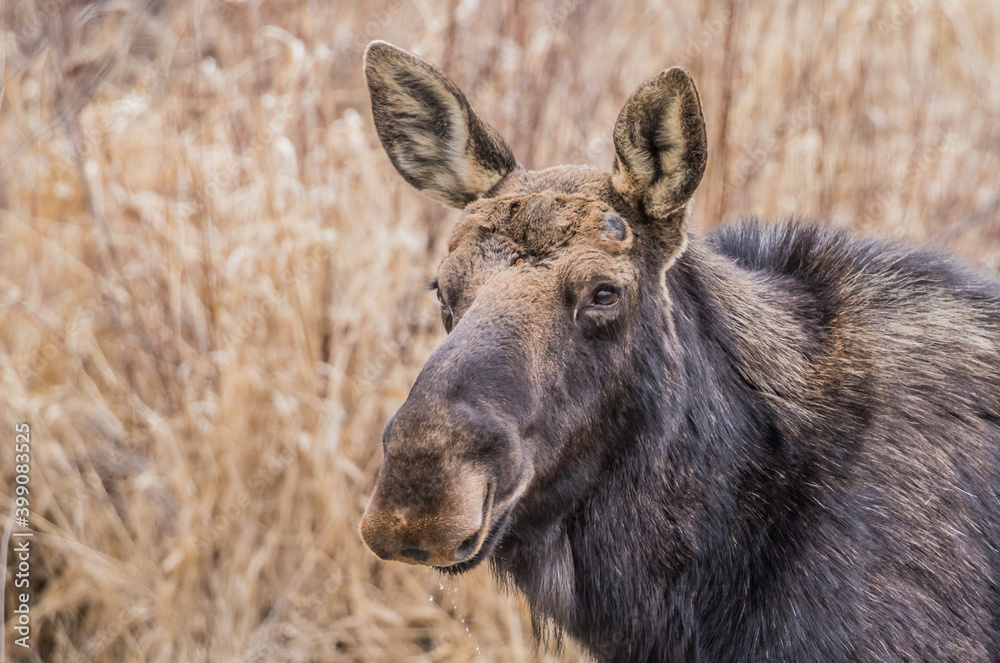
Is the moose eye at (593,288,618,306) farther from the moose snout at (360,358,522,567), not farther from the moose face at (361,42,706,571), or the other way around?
the moose snout at (360,358,522,567)

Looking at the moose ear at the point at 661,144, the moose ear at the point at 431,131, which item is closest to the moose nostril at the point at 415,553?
the moose ear at the point at 661,144

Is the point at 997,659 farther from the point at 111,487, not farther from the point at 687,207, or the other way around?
the point at 111,487

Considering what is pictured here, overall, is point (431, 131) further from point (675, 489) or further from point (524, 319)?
point (675, 489)

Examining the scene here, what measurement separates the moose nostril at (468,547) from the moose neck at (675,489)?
0.42m

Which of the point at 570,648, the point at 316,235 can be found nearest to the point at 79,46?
the point at 316,235

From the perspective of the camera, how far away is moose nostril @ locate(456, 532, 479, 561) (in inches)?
87.5

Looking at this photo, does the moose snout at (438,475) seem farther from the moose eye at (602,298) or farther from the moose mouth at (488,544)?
the moose eye at (602,298)

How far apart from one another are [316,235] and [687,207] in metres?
2.86

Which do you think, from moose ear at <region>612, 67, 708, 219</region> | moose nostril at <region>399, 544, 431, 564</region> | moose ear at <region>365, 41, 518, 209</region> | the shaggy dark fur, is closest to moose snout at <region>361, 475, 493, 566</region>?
moose nostril at <region>399, 544, 431, 564</region>

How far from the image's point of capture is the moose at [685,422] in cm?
252

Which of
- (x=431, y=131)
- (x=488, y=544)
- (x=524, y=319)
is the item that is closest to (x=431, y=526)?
(x=488, y=544)

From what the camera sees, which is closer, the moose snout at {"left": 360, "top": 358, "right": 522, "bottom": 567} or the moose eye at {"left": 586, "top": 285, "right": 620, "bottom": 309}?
the moose snout at {"left": 360, "top": 358, "right": 522, "bottom": 567}

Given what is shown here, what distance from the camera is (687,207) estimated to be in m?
2.70

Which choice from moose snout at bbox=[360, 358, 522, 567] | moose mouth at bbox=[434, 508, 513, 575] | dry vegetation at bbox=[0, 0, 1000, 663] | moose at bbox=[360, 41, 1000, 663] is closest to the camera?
moose snout at bbox=[360, 358, 522, 567]
